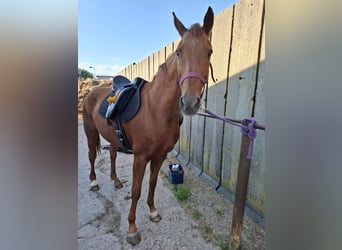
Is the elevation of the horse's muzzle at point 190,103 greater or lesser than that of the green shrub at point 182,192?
greater

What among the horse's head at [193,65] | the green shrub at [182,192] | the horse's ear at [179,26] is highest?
the horse's ear at [179,26]

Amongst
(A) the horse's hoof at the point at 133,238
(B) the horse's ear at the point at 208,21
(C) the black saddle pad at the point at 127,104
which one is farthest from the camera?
(C) the black saddle pad at the point at 127,104

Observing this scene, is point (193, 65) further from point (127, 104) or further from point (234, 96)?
point (234, 96)

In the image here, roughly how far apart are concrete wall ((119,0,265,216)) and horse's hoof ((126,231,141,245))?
3.73 ft

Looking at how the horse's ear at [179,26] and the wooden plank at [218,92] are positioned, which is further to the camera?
the wooden plank at [218,92]

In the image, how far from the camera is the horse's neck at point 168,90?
5.31 ft

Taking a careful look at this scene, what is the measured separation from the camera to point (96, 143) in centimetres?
295

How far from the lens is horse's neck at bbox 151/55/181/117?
5.31 ft

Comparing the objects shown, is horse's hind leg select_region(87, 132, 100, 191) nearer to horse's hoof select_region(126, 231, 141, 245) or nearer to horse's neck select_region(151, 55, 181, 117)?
horse's hoof select_region(126, 231, 141, 245)

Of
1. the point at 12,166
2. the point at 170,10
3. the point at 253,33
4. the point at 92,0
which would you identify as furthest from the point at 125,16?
the point at 253,33

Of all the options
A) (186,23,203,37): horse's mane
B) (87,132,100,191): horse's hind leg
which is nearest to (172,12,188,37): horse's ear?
(186,23,203,37): horse's mane

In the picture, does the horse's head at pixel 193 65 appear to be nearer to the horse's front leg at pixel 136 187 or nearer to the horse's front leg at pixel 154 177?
the horse's front leg at pixel 136 187

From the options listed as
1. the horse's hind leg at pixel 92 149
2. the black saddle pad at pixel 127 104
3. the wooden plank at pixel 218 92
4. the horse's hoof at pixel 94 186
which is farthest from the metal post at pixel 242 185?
the horse's hind leg at pixel 92 149

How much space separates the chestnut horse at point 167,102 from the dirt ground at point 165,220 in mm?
135
